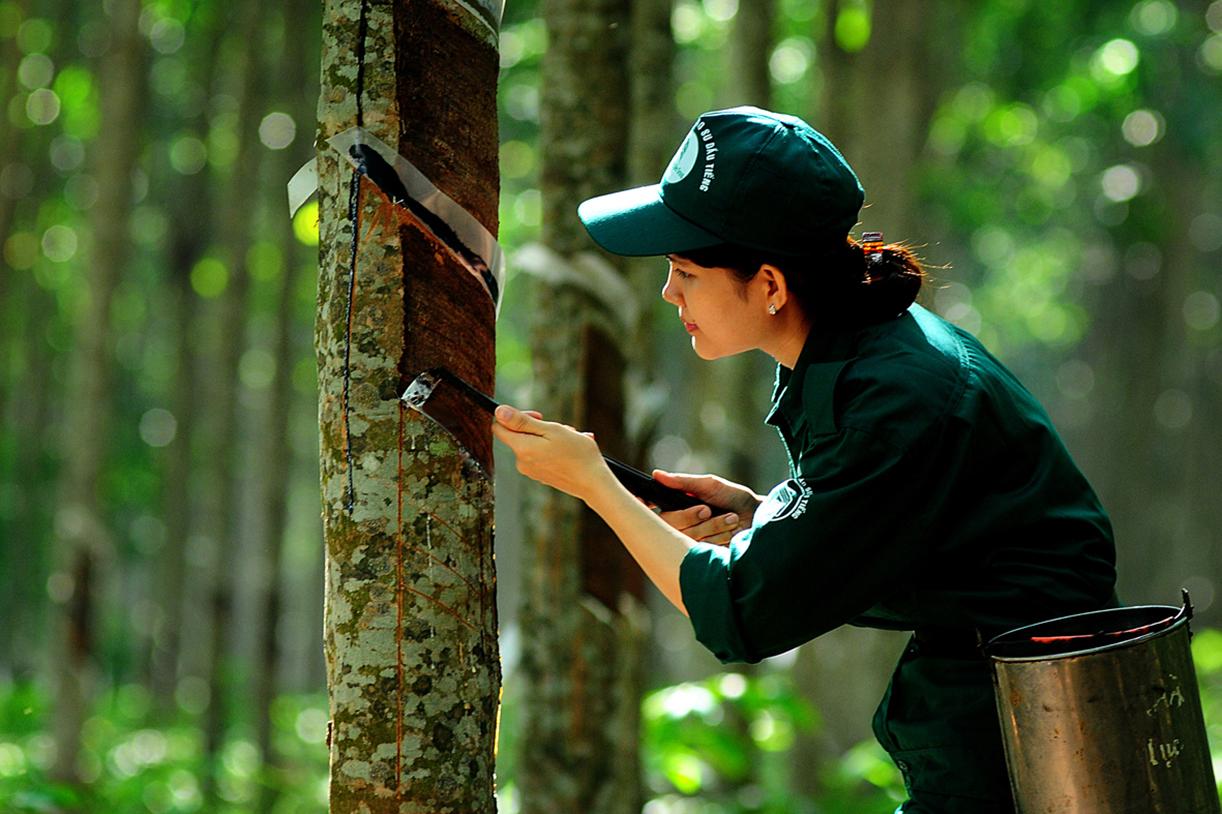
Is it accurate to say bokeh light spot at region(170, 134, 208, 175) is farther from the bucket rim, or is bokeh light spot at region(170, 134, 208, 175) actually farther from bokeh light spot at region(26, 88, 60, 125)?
the bucket rim

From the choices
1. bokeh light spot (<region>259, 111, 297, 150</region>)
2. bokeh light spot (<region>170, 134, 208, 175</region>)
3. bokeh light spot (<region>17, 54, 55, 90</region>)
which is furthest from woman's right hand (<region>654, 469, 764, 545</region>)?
bokeh light spot (<region>17, 54, 55, 90</region>)

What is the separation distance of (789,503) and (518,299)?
20021mm

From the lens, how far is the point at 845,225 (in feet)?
7.43

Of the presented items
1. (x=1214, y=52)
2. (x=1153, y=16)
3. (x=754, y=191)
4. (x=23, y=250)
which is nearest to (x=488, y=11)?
(x=754, y=191)

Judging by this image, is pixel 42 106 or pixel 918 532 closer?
pixel 918 532

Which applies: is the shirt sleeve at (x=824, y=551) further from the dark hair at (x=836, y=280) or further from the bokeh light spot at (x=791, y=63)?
the bokeh light spot at (x=791, y=63)

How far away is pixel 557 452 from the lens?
2.34 m

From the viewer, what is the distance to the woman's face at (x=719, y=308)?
2338 mm

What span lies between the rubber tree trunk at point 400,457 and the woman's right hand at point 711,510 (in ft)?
1.60

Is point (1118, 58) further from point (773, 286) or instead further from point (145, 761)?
point (145, 761)

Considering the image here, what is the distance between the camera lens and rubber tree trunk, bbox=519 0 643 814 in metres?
4.51

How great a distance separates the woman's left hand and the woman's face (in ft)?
0.86

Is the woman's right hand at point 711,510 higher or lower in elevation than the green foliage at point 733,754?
higher

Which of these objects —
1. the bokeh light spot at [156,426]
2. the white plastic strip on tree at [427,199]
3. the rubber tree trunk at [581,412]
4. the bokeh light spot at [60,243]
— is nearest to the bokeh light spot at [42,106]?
the bokeh light spot at [60,243]
